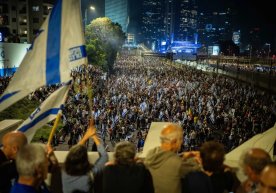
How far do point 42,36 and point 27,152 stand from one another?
88.1 inches

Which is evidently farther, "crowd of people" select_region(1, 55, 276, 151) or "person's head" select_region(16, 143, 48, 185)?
"crowd of people" select_region(1, 55, 276, 151)

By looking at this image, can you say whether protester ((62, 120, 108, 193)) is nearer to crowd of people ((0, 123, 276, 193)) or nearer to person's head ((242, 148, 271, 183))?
crowd of people ((0, 123, 276, 193))

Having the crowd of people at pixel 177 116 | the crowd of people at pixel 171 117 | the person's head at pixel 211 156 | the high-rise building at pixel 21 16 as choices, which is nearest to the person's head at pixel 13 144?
the person's head at pixel 211 156

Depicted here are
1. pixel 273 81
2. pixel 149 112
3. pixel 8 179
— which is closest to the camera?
pixel 8 179

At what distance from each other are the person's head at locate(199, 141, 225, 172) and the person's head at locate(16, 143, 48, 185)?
1.31 m

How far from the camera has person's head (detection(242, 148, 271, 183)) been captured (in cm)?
245

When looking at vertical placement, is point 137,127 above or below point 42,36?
below

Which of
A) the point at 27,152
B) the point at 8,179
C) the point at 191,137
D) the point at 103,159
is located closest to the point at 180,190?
the point at 103,159

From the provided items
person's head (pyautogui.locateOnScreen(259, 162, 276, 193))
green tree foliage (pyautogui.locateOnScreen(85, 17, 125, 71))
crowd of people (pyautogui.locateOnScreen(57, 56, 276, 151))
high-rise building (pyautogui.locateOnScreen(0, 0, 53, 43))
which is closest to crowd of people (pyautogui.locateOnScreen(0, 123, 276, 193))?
person's head (pyautogui.locateOnScreen(259, 162, 276, 193))

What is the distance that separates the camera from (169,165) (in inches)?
110

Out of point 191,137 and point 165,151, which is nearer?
point 165,151

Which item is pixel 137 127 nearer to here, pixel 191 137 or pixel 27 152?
pixel 191 137

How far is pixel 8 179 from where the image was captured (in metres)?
2.95

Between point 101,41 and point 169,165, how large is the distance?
43.4m
